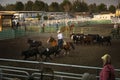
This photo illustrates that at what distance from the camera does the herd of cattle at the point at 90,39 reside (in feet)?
40.4

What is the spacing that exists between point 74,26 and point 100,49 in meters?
1.62

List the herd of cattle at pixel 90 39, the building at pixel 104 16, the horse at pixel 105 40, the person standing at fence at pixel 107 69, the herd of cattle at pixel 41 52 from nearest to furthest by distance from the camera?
the person standing at fence at pixel 107 69
the herd of cattle at pixel 41 52
the building at pixel 104 16
the horse at pixel 105 40
the herd of cattle at pixel 90 39

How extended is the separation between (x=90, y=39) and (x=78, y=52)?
1639 mm

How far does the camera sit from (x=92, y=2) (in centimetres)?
1086

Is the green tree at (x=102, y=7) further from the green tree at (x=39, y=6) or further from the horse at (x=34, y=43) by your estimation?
the horse at (x=34, y=43)

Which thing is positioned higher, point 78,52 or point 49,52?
point 49,52

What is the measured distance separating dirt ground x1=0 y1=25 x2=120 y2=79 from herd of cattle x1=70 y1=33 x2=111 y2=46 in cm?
23

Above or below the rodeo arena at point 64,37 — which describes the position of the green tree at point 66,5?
above

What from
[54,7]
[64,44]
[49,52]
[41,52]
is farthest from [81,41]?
[41,52]

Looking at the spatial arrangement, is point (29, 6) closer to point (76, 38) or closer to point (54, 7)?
point (54, 7)

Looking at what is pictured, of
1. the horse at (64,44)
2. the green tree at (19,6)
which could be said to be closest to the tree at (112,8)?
the horse at (64,44)

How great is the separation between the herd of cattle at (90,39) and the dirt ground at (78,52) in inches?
9.1

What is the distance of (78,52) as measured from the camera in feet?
36.6

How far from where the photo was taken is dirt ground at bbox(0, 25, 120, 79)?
30.8 feet
